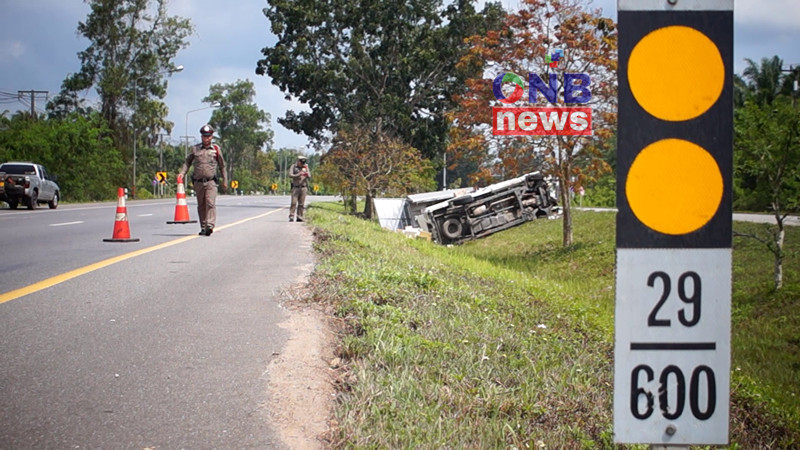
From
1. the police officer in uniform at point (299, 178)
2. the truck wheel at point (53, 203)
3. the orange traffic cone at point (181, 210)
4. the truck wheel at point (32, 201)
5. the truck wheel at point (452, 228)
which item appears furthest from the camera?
the truck wheel at point (53, 203)

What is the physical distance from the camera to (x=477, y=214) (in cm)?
2664

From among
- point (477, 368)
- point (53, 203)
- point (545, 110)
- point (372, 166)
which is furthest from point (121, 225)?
point (372, 166)

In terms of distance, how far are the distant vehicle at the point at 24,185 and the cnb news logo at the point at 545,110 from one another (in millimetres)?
17160

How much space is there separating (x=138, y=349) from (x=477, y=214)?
2248cm

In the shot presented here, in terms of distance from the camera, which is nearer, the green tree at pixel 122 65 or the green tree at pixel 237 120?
the green tree at pixel 122 65

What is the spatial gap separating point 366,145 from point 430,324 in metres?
29.2

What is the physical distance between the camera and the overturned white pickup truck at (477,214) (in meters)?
26.3

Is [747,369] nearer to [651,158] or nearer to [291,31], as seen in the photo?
[651,158]

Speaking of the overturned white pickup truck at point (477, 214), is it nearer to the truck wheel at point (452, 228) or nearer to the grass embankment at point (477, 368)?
the truck wheel at point (452, 228)

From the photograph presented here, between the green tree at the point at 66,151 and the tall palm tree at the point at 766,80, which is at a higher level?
the tall palm tree at the point at 766,80

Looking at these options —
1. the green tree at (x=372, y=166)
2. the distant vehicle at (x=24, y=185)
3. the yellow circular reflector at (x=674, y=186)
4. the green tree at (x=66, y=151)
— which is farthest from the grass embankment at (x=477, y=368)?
the green tree at (x=66, y=151)

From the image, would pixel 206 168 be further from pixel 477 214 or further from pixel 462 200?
pixel 477 214

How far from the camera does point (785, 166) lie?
13.6m

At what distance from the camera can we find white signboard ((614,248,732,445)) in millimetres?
1728
